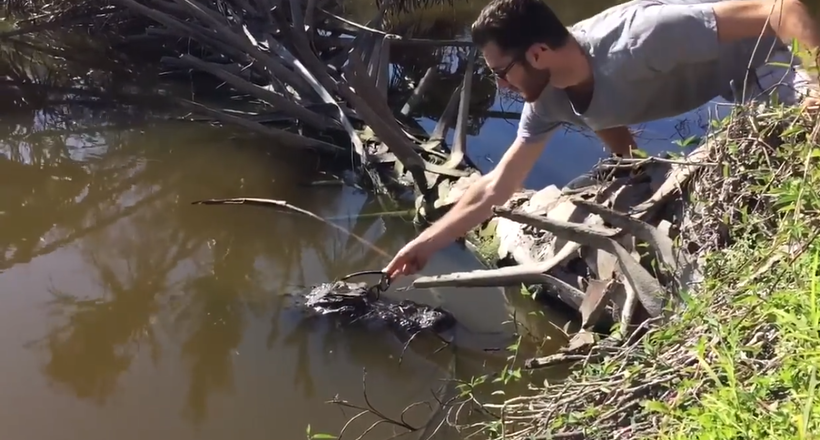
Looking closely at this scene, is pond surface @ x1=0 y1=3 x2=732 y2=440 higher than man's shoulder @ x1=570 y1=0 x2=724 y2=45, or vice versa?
man's shoulder @ x1=570 y1=0 x2=724 y2=45

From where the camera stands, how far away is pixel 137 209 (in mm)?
4441

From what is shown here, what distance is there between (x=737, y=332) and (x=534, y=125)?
1389 mm

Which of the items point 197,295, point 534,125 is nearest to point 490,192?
point 534,125

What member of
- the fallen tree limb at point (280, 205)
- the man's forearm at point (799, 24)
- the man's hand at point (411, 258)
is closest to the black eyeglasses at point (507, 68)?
the man's hand at point (411, 258)

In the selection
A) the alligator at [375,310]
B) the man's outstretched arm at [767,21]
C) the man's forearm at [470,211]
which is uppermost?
the man's outstretched arm at [767,21]

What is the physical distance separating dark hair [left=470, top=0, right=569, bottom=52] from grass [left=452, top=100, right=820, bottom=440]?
2.10 ft

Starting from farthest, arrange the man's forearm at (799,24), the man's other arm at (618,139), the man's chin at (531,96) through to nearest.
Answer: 1. the man's other arm at (618,139)
2. the man's chin at (531,96)
3. the man's forearm at (799,24)

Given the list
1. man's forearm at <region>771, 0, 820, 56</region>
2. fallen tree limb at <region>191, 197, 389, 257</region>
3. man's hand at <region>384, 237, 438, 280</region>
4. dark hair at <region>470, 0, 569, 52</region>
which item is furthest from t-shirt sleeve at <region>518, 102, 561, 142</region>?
fallen tree limb at <region>191, 197, 389, 257</region>

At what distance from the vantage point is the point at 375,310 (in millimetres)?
3355

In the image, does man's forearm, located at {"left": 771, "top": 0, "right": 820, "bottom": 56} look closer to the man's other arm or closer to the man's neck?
the man's neck

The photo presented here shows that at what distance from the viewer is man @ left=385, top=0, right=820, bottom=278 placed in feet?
8.20

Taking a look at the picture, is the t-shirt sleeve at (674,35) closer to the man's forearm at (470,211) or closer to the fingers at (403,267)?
the man's forearm at (470,211)

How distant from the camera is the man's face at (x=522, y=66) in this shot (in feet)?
8.46

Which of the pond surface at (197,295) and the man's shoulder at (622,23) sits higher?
the man's shoulder at (622,23)
